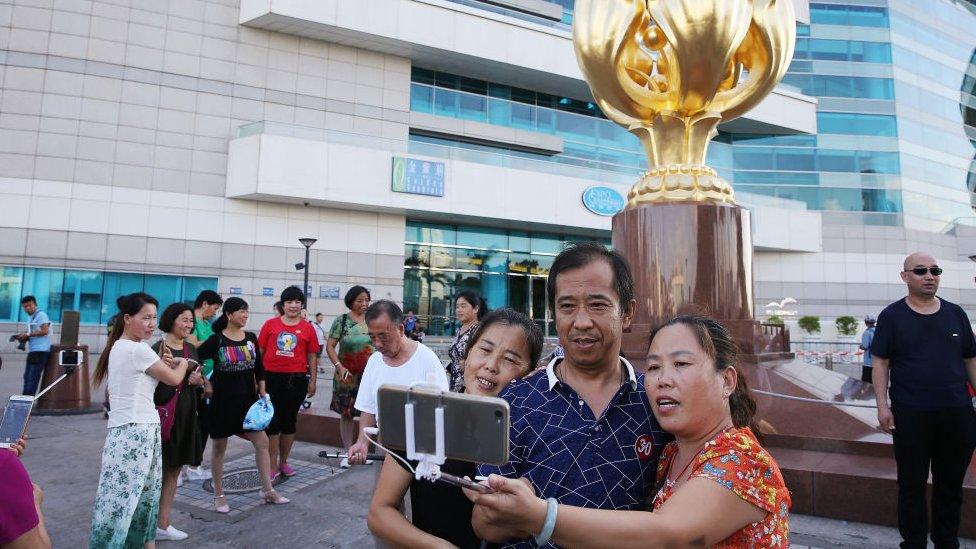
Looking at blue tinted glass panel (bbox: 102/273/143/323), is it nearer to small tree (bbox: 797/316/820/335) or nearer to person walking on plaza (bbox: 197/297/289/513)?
person walking on plaza (bbox: 197/297/289/513)

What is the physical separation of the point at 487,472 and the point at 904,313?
3182 mm

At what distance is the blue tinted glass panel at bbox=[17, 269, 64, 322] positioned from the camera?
17906 millimetres

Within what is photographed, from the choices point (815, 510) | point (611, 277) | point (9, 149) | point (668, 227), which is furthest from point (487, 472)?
point (9, 149)

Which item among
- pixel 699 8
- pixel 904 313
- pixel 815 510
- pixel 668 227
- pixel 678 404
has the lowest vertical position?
pixel 815 510

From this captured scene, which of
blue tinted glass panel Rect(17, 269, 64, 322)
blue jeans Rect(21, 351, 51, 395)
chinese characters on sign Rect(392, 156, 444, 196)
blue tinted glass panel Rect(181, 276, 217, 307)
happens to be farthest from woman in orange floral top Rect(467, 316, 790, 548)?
blue tinted glass panel Rect(17, 269, 64, 322)

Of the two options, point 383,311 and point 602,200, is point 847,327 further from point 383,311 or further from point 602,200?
point 383,311

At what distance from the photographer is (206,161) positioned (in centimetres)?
1988

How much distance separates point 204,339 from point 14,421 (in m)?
4.00

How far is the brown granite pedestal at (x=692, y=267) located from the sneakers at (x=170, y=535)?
4.14 m

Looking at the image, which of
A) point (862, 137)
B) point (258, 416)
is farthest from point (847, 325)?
point (258, 416)

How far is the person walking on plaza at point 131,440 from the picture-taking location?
3.39m

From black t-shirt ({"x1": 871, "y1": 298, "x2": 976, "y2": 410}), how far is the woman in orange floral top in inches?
92.6

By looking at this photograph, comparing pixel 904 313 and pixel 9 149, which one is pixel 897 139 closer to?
pixel 904 313

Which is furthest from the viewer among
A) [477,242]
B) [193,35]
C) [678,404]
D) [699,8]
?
[477,242]
